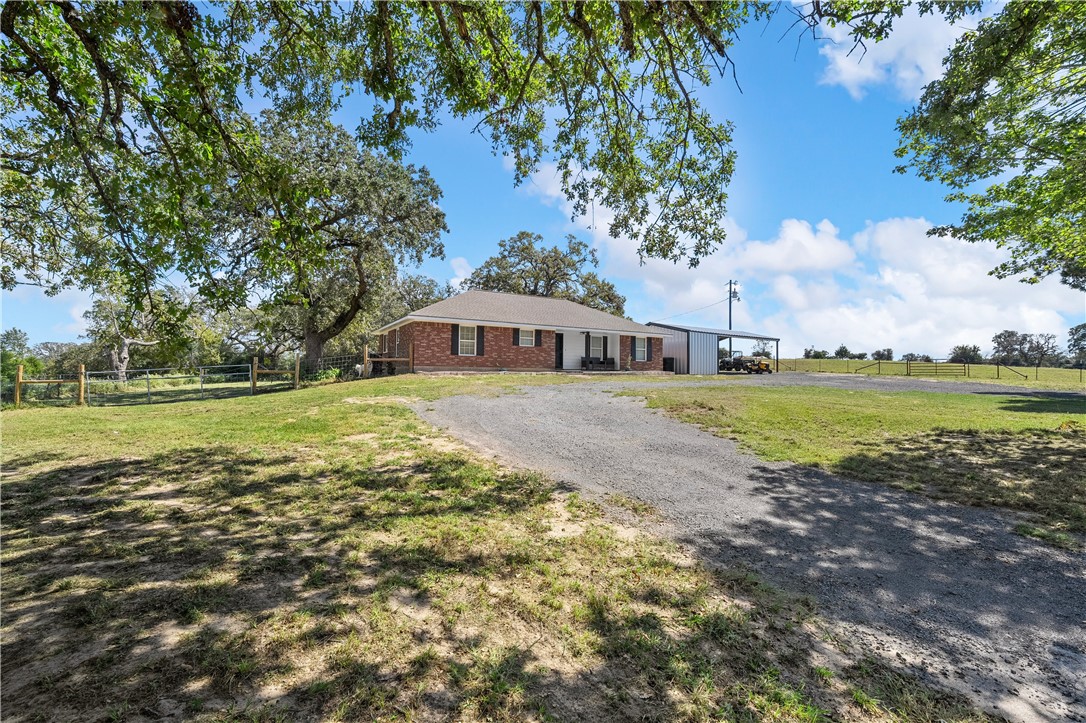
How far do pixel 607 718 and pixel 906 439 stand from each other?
8621 millimetres

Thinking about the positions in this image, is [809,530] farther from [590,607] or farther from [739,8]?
[739,8]

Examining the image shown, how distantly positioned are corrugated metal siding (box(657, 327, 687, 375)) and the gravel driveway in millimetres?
25374

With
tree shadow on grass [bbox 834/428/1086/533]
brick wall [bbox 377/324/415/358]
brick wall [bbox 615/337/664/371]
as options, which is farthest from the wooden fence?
brick wall [bbox 615/337/664/371]

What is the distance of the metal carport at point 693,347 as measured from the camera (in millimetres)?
31656

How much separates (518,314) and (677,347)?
42.9 feet

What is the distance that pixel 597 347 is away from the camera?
27969 millimetres

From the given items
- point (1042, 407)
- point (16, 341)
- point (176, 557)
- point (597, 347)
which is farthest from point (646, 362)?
point (16, 341)

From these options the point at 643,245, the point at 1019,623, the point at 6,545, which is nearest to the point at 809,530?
the point at 1019,623

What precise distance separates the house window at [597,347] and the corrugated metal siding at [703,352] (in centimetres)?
764

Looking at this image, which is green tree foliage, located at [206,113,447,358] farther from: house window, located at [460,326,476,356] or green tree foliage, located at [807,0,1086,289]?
green tree foliage, located at [807,0,1086,289]

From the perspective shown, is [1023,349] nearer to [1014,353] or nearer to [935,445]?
[1014,353]

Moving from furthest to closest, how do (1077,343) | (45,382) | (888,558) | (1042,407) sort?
(1077,343) < (45,382) < (1042,407) < (888,558)

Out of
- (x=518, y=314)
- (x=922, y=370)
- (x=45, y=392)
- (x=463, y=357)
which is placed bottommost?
(x=45, y=392)

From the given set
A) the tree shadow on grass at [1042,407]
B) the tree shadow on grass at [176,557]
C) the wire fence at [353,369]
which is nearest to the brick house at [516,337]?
the wire fence at [353,369]
